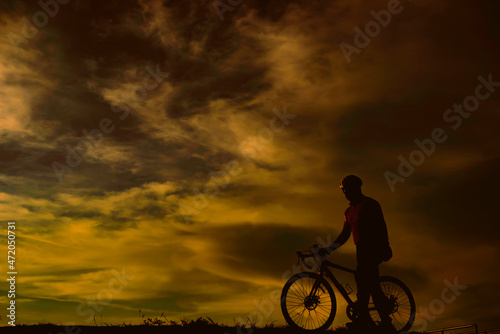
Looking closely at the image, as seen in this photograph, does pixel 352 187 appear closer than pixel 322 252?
Yes

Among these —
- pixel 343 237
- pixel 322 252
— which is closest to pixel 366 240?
pixel 343 237

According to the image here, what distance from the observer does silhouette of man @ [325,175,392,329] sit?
8930mm

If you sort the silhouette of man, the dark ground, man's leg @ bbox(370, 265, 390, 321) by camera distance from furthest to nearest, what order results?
the dark ground
man's leg @ bbox(370, 265, 390, 321)
the silhouette of man

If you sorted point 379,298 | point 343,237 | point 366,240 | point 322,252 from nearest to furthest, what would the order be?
1. point 366,240
2. point 379,298
3. point 343,237
4. point 322,252

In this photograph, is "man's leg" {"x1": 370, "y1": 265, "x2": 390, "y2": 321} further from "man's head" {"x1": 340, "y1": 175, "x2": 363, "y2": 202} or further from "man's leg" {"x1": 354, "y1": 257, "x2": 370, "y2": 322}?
"man's head" {"x1": 340, "y1": 175, "x2": 363, "y2": 202}

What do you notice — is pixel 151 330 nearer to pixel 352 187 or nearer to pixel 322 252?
pixel 322 252

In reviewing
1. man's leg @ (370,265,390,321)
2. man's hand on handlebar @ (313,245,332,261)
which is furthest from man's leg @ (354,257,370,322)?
man's hand on handlebar @ (313,245,332,261)

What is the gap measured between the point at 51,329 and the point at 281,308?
507cm

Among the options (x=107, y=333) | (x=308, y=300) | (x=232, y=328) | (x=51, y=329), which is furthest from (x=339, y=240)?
(x=51, y=329)

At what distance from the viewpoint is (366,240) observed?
8.90 meters

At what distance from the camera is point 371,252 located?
29.3 feet

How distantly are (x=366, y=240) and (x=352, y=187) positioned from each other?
41.4 inches

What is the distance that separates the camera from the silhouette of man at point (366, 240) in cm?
893

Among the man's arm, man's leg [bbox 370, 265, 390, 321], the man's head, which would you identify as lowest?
man's leg [bbox 370, 265, 390, 321]
